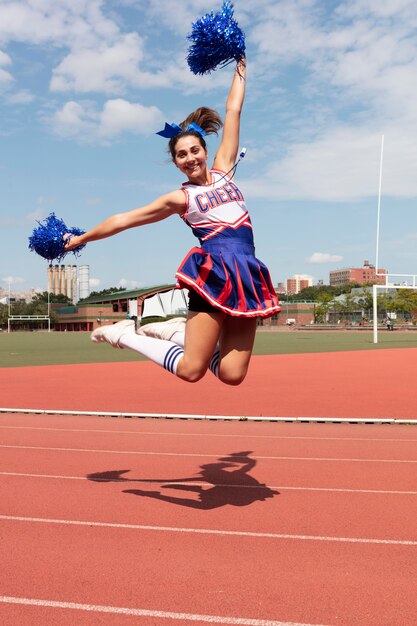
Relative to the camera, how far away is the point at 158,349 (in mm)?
4570

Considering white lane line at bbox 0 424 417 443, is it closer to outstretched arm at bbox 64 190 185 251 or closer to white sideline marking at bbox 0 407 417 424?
white sideline marking at bbox 0 407 417 424

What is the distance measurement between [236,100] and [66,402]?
903cm

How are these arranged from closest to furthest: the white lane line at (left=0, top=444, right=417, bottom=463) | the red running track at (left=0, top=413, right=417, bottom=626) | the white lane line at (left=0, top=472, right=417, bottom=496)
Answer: the red running track at (left=0, top=413, right=417, bottom=626) < the white lane line at (left=0, top=472, right=417, bottom=496) < the white lane line at (left=0, top=444, right=417, bottom=463)

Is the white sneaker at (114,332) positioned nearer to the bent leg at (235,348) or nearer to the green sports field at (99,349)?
the bent leg at (235,348)

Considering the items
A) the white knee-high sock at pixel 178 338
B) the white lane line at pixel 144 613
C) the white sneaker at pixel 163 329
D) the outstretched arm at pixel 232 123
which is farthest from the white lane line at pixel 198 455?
the white lane line at pixel 144 613

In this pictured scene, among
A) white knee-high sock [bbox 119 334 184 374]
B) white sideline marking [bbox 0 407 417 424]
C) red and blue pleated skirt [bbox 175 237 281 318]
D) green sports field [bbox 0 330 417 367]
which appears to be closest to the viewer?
red and blue pleated skirt [bbox 175 237 281 318]

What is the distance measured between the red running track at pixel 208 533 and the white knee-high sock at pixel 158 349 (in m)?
1.16

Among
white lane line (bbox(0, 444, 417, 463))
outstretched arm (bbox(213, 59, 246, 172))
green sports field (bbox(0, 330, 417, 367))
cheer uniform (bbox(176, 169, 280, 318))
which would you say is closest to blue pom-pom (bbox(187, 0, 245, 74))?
outstretched arm (bbox(213, 59, 246, 172))

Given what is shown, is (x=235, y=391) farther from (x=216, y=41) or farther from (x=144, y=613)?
(x=144, y=613)

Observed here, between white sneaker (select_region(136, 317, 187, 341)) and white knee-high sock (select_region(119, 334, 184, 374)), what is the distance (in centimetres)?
13

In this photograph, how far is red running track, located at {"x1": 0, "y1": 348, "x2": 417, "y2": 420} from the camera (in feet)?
38.2

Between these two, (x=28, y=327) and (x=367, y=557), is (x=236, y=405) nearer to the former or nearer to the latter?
(x=367, y=557)

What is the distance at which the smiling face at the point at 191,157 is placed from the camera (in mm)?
4418

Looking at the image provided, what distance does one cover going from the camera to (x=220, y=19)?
485cm
